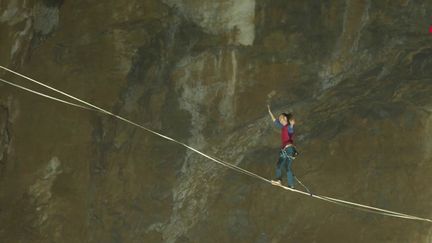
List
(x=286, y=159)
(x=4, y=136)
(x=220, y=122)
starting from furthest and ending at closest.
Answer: (x=220, y=122) → (x=4, y=136) → (x=286, y=159)

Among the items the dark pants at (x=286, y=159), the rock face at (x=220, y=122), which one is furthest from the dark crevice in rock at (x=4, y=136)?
the dark pants at (x=286, y=159)

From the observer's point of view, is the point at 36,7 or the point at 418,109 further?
the point at 418,109

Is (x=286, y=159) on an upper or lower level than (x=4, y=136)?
upper

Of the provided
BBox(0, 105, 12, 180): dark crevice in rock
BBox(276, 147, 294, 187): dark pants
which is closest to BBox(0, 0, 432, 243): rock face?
BBox(0, 105, 12, 180): dark crevice in rock

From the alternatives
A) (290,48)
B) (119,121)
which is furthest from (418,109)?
(119,121)

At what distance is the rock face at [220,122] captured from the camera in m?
13.3

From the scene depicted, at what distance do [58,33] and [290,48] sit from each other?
16.2ft

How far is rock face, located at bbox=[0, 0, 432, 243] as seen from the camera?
1332 centimetres

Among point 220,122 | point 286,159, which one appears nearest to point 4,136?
→ point 220,122

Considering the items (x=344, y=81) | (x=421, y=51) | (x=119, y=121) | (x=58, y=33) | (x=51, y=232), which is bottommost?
(x=51, y=232)

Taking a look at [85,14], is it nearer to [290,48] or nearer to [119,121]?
[119,121]

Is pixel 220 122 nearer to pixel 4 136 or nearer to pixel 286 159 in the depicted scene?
pixel 286 159

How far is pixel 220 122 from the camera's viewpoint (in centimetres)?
1393

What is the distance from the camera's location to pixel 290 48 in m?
13.6
